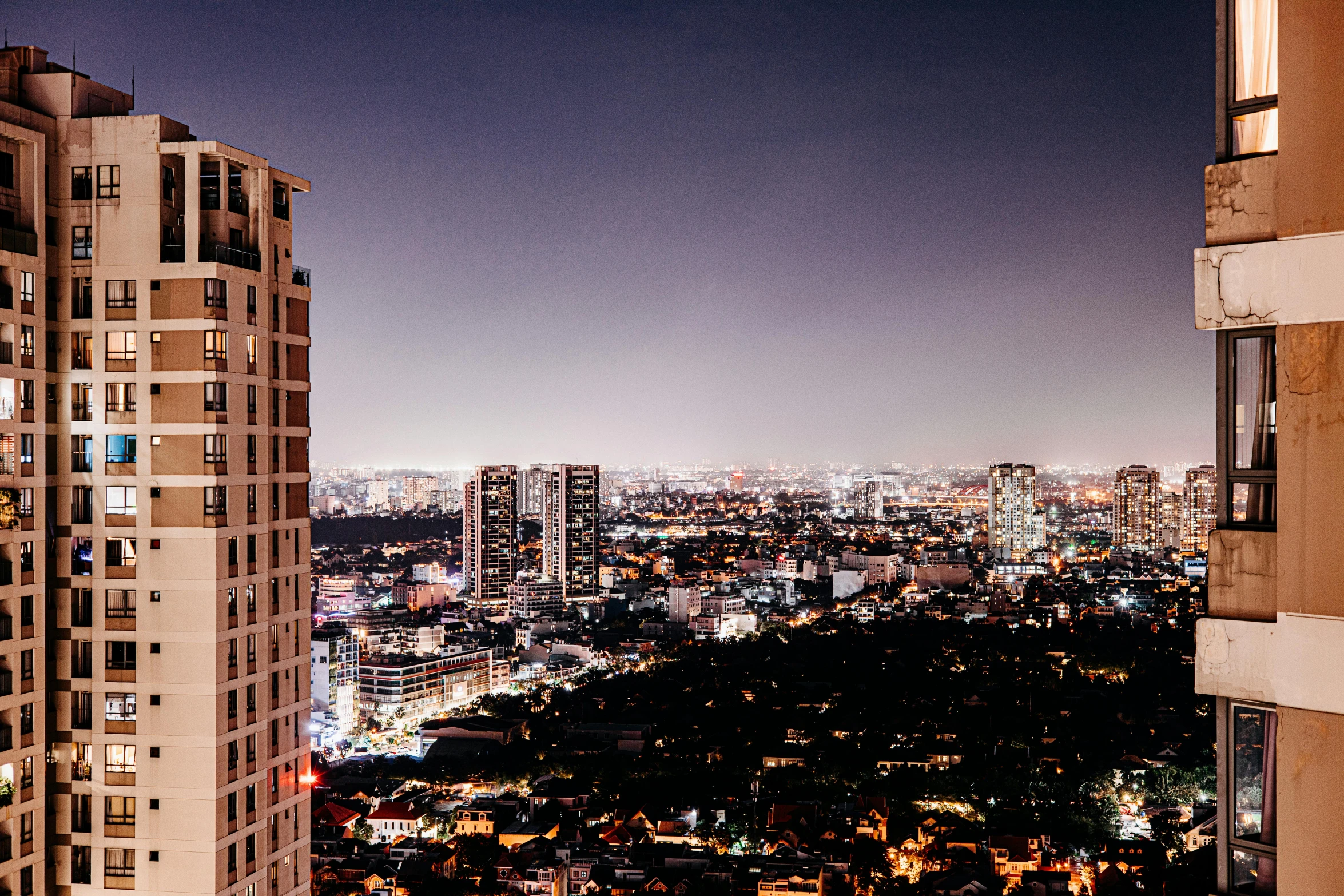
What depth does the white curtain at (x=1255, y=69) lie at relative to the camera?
1235 millimetres

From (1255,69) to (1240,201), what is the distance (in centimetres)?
16

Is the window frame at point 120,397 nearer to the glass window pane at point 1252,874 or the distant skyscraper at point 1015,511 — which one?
the glass window pane at point 1252,874

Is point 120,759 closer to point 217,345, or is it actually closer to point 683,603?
point 217,345

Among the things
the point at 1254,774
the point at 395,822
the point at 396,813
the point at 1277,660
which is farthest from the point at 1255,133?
the point at 396,813

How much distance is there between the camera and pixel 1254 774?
3.99ft

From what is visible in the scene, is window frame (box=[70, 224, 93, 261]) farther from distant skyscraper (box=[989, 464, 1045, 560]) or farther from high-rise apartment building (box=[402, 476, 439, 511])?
high-rise apartment building (box=[402, 476, 439, 511])

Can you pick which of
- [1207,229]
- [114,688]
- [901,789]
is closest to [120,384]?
[114,688]

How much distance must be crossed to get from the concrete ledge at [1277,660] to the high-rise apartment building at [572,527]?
3790 centimetres

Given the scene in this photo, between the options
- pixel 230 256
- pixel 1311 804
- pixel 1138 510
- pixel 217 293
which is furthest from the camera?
pixel 1138 510

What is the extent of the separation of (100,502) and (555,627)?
26707 mm

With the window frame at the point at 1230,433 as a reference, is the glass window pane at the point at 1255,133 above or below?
above

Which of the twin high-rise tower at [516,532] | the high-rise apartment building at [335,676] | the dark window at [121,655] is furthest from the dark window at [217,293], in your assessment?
the twin high-rise tower at [516,532]

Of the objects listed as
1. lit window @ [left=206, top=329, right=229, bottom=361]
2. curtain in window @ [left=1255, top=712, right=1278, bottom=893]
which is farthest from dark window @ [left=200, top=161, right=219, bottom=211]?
curtain in window @ [left=1255, top=712, right=1278, bottom=893]

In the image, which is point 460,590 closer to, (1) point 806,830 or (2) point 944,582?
(2) point 944,582
